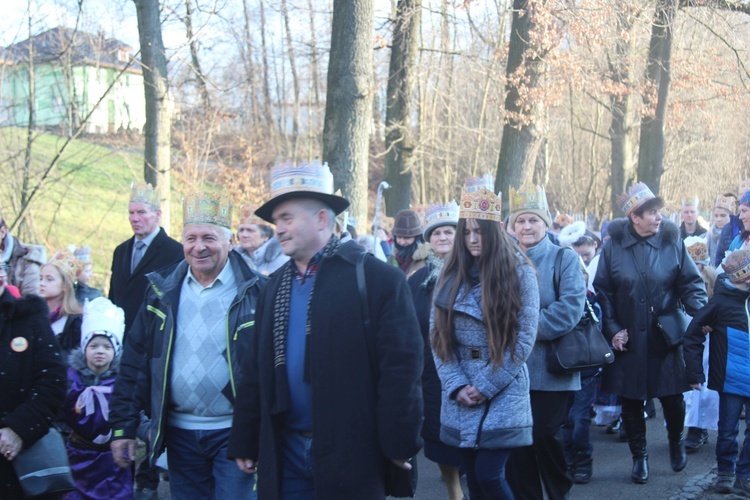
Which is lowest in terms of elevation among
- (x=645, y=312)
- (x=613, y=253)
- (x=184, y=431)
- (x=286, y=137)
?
(x=184, y=431)

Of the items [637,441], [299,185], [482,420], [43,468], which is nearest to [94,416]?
[43,468]

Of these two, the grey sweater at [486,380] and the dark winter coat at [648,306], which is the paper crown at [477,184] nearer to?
the grey sweater at [486,380]

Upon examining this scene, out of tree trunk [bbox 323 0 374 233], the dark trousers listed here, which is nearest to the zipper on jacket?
the dark trousers

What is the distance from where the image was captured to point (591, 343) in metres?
5.88

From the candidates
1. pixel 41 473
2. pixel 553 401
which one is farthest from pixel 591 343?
pixel 41 473

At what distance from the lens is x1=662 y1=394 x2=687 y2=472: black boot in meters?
7.06

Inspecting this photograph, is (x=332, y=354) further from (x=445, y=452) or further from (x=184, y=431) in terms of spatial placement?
(x=445, y=452)

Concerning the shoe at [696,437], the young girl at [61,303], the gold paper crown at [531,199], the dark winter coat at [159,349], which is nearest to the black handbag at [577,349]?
the gold paper crown at [531,199]

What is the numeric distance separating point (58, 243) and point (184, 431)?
1638 centimetres

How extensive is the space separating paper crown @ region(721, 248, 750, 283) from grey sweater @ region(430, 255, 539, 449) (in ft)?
8.23

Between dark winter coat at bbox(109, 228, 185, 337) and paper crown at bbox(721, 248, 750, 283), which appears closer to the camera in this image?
paper crown at bbox(721, 248, 750, 283)

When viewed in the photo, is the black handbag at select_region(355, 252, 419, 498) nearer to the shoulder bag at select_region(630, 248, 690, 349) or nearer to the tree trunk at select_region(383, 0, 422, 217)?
the shoulder bag at select_region(630, 248, 690, 349)

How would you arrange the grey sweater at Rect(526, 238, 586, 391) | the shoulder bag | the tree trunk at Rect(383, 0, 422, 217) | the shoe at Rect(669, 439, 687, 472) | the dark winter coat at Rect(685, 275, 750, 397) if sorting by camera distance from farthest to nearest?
the tree trunk at Rect(383, 0, 422, 217), the shoe at Rect(669, 439, 687, 472), the shoulder bag, the dark winter coat at Rect(685, 275, 750, 397), the grey sweater at Rect(526, 238, 586, 391)

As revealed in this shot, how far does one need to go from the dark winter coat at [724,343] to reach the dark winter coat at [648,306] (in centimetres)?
14
